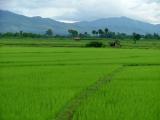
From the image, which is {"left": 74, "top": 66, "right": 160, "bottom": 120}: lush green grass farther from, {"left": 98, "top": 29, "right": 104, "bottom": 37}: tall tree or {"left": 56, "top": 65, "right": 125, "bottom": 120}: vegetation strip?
{"left": 98, "top": 29, "right": 104, "bottom": 37}: tall tree

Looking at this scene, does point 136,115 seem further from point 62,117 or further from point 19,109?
point 19,109

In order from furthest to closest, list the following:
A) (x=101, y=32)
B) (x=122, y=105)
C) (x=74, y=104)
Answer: (x=101, y=32) → (x=74, y=104) → (x=122, y=105)

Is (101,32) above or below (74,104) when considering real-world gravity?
below

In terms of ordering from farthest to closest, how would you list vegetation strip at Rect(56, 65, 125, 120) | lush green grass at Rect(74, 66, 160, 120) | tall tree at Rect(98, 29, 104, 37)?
tall tree at Rect(98, 29, 104, 37)
vegetation strip at Rect(56, 65, 125, 120)
lush green grass at Rect(74, 66, 160, 120)

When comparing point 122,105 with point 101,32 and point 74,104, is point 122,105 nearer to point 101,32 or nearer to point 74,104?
point 74,104

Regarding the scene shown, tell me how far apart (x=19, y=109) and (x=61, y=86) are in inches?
121

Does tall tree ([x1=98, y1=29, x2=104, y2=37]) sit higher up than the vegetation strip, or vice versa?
the vegetation strip

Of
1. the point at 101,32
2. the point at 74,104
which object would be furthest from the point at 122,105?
the point at 101,32

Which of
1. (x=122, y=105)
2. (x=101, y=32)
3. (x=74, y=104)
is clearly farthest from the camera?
(x=101, y=32)

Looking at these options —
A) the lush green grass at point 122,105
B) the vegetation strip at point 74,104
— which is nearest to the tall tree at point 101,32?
the vegetation strip at point 74,104

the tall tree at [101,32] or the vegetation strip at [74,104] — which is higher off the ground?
the vegetation strip at [74,104]

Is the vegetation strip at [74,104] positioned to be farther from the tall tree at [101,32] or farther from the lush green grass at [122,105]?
the tall tree at [101,32]

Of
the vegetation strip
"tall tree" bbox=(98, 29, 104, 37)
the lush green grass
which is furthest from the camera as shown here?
"tall tree" bbox=(98, 29, 104, 37)

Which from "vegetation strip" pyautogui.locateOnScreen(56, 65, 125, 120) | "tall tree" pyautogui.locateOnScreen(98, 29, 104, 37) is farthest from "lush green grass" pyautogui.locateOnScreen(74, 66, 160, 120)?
"tall tree" pyautogui.locateOnScreen(98, 29, 104, 37)
